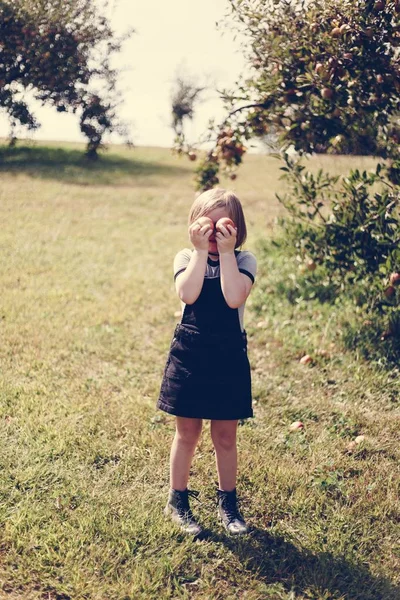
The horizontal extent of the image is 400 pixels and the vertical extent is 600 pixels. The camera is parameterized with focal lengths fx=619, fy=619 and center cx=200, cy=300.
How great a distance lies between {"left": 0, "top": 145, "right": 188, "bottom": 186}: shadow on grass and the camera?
13.6m

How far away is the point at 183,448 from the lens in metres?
3.46

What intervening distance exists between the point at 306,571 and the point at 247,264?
163cm

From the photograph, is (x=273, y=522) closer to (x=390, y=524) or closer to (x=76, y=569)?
(x=390, y=524)

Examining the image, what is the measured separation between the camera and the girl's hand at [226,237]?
3.14 meters

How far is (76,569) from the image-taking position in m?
3.03

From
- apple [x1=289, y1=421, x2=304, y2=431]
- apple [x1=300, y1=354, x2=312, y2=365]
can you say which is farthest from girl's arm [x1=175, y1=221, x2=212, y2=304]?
apple [x1=300, y1=354, x2=312, y2=365]

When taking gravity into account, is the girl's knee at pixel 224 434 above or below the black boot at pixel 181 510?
above

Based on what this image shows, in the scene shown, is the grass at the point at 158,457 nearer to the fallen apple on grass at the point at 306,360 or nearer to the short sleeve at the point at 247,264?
the fallen apple on grass at the point at 306,360

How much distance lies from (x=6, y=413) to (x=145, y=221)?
9758 millimetres

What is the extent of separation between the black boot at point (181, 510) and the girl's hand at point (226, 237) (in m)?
1.42

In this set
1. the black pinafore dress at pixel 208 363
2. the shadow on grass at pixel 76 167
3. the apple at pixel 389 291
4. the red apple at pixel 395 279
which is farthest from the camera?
the shadow on grass at pixel 76 167

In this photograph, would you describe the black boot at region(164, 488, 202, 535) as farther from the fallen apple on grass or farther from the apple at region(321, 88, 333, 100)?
the apple at region(321, 88, 333, 100)

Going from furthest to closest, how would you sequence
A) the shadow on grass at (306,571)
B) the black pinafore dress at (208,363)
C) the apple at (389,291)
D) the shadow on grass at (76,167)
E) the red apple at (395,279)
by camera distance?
the shadow on grass at (76,167) < the apple at (389,291) < the red apple at (395,279) < the black pinafore dress at (208,363) < the shadow on grass at (306,571)

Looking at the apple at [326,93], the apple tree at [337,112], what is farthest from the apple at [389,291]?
the apple at [326,93]
